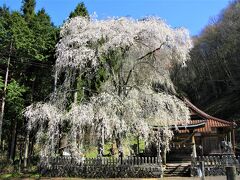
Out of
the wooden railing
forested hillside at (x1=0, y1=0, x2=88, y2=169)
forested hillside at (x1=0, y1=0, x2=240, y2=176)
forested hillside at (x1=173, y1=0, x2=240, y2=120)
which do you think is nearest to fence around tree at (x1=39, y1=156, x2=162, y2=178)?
the wooden railing

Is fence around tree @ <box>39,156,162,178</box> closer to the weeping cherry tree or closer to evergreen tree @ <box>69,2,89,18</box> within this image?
the weeping cherry tree

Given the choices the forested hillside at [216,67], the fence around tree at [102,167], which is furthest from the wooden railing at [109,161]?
the forested hillside at [216,67]

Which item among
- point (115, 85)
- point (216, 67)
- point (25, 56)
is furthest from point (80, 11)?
point (216, 67)

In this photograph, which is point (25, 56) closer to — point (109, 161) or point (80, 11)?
point (80, 11)

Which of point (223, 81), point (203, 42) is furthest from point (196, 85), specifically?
point (203, 42)

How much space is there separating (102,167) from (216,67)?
44.2m

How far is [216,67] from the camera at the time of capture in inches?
2277

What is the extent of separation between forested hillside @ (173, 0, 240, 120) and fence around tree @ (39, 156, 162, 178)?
1237 inches

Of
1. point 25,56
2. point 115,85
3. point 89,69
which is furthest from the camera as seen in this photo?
point 25,56

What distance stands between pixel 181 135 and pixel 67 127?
8446 mm

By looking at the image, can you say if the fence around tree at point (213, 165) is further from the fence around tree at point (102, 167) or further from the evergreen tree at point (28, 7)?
the evergreen tree at point (28, 7)

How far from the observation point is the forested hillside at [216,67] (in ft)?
171

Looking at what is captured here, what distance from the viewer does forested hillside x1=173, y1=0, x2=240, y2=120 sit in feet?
171

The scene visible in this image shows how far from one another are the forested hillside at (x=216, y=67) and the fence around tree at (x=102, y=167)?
31419 millimetres
